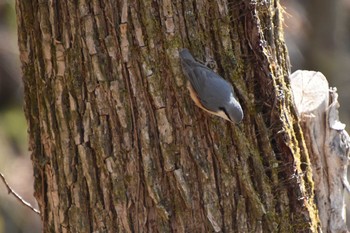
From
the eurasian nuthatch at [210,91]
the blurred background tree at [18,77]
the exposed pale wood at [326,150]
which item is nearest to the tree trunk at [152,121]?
the eurasian nuthatch at [210,91]

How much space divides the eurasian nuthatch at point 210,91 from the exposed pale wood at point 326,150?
505 mm

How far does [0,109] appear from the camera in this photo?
28.0ft

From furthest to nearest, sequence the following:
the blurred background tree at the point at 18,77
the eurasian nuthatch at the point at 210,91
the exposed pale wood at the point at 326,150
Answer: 1. the blurred background tree at the point at 18,77
2. the exposed pale wood at the point at 326,150
3. the eurasian nuthatch at the point at 210,91

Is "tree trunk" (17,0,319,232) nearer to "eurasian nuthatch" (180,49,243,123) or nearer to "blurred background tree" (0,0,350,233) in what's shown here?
"eurasian nuthatch" (180,49,243,123)

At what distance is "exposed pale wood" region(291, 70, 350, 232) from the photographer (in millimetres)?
3004

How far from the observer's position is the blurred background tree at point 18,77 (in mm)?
7035

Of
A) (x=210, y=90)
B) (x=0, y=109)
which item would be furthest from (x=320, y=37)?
(x=210, y=90)

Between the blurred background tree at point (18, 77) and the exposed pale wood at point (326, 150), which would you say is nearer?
the exposed pale wood at point (326, 150)

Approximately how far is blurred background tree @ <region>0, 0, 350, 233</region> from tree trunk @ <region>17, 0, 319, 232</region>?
3796 mm

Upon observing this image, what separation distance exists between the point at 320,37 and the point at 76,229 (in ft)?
18.4

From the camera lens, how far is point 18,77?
886cm

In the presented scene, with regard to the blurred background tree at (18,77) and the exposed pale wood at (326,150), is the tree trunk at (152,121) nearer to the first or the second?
the exposed pale wood at (326,150)

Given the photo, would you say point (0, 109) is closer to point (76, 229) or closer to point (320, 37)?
point (320, 37)

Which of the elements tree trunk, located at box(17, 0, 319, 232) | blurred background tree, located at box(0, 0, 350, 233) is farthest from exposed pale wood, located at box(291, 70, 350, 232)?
blurred background tree, located at box(0, 0, 350, 233)
